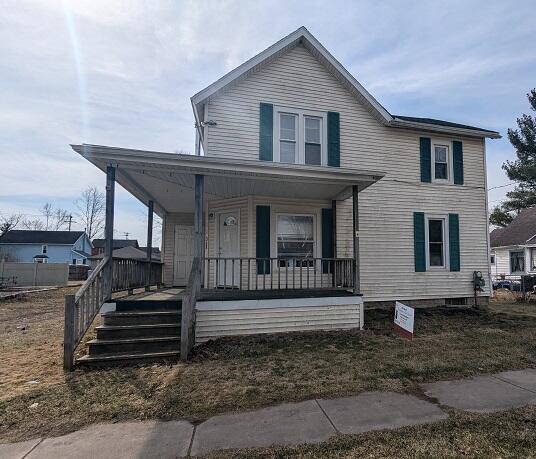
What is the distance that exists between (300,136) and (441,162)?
4743 millimetres

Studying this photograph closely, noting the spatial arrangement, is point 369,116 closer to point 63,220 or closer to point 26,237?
point 26,237

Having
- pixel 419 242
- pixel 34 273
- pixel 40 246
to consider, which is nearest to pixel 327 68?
pixel 419 242

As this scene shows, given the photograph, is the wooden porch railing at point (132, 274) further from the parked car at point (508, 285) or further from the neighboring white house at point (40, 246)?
the neighboring white house at point (40, 246)

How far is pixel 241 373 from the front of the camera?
5160 millimetres

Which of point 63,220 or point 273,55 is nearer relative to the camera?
point 273,55

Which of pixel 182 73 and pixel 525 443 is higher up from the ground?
pixel 182 73

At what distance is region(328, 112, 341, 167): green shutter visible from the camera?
9.68 meters

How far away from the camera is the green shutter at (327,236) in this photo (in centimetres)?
943

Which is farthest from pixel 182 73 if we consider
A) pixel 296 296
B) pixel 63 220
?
pixel 63 220

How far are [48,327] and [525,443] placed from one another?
10231 mm

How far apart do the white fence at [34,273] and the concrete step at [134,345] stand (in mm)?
24214

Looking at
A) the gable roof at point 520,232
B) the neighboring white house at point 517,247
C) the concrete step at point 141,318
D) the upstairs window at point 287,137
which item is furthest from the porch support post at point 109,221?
the gable roof at point 520,232

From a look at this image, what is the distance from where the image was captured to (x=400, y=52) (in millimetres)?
9500

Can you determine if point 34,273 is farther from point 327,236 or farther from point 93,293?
point 327,236
